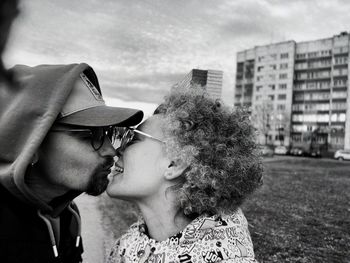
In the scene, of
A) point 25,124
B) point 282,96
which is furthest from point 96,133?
point 282,96

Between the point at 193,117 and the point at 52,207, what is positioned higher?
the point at 193,117

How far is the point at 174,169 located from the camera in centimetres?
258

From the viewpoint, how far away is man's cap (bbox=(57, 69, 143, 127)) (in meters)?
2.48

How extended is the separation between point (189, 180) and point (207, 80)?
3.13ft

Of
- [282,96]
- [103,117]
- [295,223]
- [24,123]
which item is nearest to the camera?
[24,123]

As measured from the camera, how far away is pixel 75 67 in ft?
8.46

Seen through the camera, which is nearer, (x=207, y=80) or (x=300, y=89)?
(x=207, y=80)

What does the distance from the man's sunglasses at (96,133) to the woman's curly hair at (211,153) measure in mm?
512

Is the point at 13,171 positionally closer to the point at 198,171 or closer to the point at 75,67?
the point at 75,67

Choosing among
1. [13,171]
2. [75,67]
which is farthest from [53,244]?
[75,67]

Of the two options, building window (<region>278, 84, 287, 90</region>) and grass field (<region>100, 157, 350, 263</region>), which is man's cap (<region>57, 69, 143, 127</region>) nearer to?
grass field (<region>100, 157, 350, 263</region>)

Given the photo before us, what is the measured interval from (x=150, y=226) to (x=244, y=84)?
10631cm

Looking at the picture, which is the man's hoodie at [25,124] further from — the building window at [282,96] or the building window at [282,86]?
the building window at [282,86]

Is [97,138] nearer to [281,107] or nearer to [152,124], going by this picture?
[152,124]
